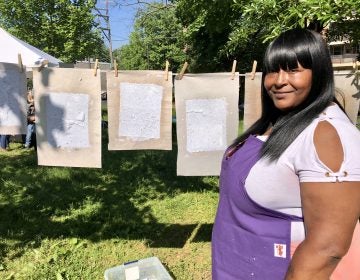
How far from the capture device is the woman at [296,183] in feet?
3.73

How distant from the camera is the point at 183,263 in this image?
4008 mm

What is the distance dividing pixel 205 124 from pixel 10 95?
4.79 feet

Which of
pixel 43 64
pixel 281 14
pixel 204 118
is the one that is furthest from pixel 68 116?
pixel 281 14

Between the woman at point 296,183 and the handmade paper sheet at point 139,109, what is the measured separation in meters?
1.47

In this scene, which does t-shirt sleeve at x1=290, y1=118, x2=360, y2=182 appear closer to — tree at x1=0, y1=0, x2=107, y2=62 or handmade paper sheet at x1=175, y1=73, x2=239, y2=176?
handmade paper sheet at x1=175, y1=73, x2=239, y2=176

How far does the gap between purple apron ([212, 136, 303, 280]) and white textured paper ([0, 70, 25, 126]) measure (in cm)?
196

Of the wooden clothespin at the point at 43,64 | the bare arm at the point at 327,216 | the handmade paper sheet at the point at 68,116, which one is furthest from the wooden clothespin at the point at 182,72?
the bare arm at the point at 327,216

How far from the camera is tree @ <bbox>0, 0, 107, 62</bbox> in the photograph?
18445 millimetres

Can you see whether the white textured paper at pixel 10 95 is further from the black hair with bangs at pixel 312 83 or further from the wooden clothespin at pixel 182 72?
the black hair with bangs at pixel 312 83

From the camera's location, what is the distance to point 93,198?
582 cm

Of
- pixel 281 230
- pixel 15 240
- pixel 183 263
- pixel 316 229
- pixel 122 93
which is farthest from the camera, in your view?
pixel 15 240

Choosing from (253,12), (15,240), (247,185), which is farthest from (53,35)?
(247,185)

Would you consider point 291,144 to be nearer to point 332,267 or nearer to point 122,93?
point 332,267

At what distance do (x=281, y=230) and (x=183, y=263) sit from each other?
2.87 m
